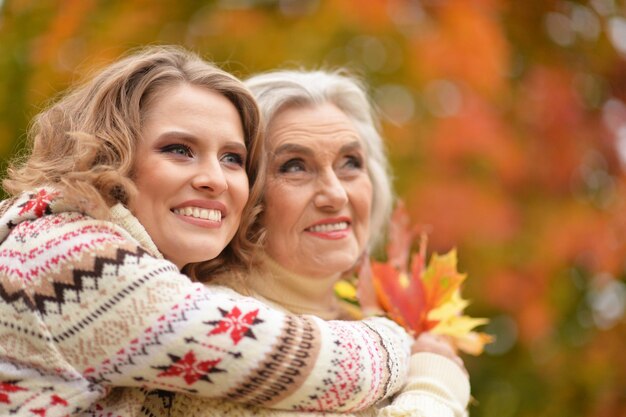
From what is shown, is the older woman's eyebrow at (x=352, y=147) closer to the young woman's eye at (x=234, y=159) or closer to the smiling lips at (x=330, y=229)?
the smiling lips at (x=330, y=229)

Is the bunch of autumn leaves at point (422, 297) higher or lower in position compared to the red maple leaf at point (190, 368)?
lower

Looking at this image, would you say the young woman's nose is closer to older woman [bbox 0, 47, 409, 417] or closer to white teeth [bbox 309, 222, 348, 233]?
older woman [bbox 0, 47, 409, 417]

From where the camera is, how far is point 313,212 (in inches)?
103

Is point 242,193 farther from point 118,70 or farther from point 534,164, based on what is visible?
point 534,164

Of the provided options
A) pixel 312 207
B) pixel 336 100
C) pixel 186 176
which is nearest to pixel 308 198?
pixel 312 207

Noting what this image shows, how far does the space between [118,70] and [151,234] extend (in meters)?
0.46

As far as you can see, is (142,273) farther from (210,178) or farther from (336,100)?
(336,100)

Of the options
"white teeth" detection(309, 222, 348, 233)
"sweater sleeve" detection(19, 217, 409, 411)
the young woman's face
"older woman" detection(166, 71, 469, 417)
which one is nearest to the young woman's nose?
the young woman's face

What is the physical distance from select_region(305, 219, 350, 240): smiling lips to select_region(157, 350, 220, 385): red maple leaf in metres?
0.78

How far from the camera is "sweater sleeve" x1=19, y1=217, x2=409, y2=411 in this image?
6.19ft

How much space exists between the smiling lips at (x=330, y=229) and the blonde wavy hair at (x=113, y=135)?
7.6 inches

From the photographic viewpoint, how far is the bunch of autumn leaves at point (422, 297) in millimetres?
2762

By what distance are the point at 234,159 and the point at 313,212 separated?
360 mm

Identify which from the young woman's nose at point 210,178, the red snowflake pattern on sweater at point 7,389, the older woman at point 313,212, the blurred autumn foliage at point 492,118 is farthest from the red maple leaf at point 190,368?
the blurred autumn foliage at point 492,118
